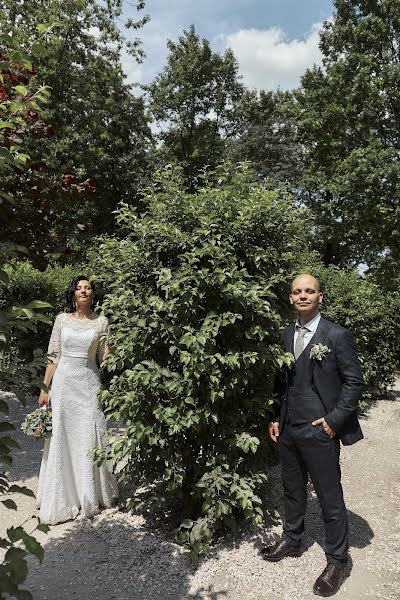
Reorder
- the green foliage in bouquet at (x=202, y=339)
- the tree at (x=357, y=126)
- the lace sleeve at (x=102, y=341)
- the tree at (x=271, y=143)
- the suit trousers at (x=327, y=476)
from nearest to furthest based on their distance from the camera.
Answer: the suit trousers at (x=327, y=476) < the green foliage in bouquet at (x=202, y=339) < the lace sleeve at (x=102, y=341) < the tree at (x=357, y=126) < the tree at (x=271, y=143)

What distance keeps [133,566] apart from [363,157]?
16.1 metres

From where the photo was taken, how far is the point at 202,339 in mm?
3025

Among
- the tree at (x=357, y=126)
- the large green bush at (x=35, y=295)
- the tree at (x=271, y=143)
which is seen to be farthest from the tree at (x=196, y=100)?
the large green bush at (x=35, y=295)

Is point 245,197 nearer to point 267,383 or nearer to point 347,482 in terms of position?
point 267,383

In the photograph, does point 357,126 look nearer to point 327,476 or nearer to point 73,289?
point 73,289

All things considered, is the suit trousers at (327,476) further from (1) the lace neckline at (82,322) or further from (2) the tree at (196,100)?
(2) the tree at (196,100)

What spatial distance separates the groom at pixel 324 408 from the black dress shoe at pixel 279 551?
27mm

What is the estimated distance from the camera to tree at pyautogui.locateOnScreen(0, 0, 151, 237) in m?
16.9

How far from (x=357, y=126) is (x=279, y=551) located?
17064 mm

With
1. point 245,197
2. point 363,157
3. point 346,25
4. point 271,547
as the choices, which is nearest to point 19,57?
point 245,197

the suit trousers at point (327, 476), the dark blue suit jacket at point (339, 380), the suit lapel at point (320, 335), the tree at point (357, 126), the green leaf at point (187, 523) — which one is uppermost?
the tree at point (357, 126)

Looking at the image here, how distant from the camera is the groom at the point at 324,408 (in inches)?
119

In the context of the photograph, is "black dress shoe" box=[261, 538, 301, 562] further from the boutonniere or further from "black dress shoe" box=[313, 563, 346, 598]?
the boutonniere

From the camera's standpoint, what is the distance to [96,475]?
4.03m
